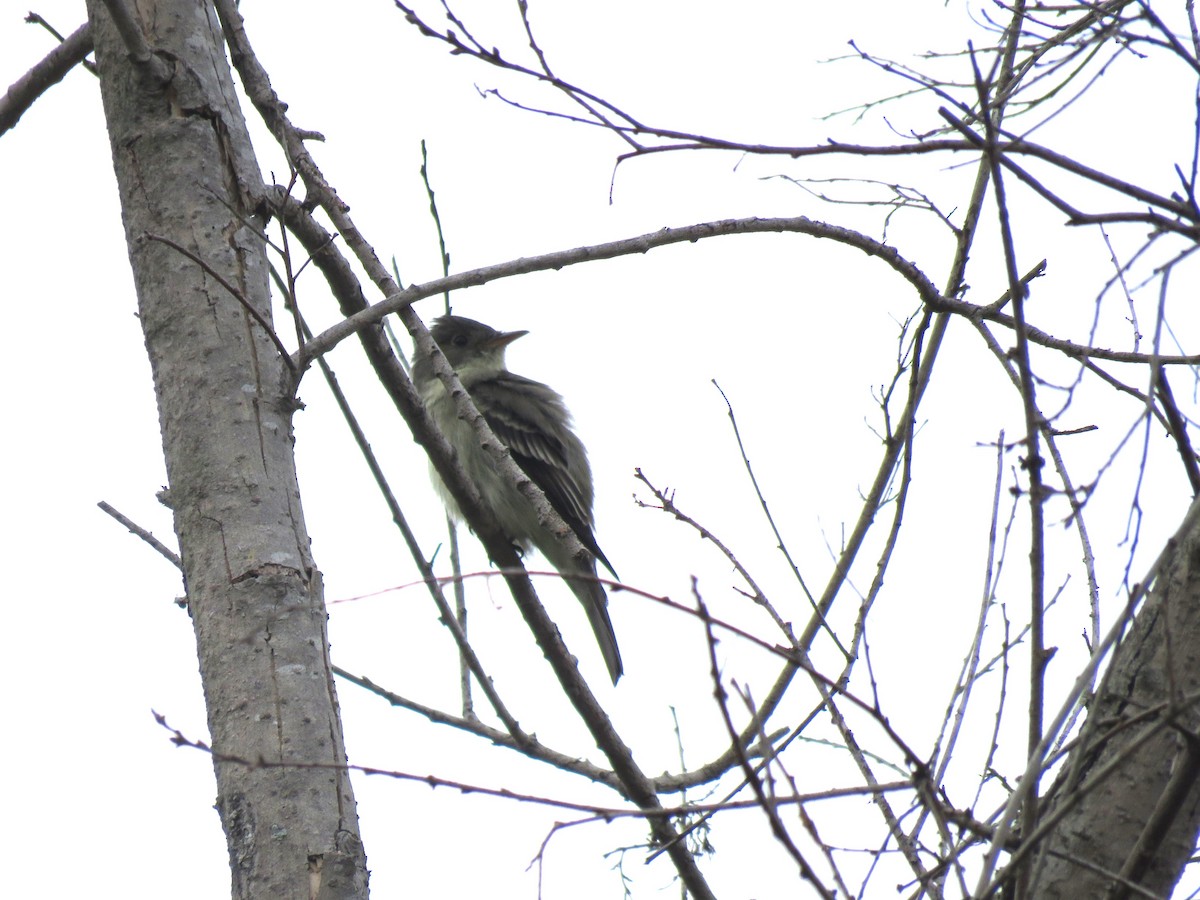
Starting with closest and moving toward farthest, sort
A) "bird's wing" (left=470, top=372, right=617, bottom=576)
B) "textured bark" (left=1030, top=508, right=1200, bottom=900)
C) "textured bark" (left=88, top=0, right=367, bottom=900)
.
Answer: "textured bark" (left=1030, top=508, right=1200, bottom=900)
"textured bark" (left=88, top=0, right=367, bottom=900)
"bird's wing" (left=470, top=372, right=617, bottom=576)

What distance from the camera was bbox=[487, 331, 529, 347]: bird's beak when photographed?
31.3 ft

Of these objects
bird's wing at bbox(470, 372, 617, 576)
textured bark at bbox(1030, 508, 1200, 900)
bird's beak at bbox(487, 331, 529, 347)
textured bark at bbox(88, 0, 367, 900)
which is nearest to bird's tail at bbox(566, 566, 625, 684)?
bird's wing at bbox(470, 372, 617, 576)

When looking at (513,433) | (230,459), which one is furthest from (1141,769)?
(513,433)

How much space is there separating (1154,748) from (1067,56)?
2.96 m

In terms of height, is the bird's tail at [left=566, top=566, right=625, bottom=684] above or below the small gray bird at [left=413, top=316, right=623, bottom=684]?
below

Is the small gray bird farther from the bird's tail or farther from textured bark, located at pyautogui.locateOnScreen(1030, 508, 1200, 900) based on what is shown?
textured bark, located at pyautogui.locateOnScreen(1030, 508, 1200, 900)

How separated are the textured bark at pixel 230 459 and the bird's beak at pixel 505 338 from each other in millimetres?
5603

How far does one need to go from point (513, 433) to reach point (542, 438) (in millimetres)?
217

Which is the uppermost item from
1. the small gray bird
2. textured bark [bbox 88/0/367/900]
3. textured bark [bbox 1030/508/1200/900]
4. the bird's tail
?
the small gray bird

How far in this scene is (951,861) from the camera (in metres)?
2.32

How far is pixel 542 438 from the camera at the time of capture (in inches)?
367

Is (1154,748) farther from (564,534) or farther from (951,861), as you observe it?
(564,534)

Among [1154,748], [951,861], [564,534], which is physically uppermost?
[564,534]

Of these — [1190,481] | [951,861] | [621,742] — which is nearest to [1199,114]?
[1190,481]
